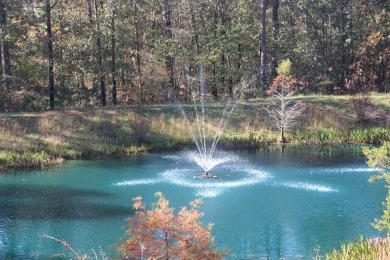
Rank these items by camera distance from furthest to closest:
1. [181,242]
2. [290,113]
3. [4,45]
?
[4,45], [290,113], [181,242]

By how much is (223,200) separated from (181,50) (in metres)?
22.0

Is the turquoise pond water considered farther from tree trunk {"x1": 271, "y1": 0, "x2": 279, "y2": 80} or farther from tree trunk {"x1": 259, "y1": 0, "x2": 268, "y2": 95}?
tree trunk {"x1": 271, "y1": 0, "x2": 279, "y2": 80}

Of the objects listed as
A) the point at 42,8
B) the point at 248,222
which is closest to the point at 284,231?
the point at 248,222

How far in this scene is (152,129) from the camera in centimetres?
3575

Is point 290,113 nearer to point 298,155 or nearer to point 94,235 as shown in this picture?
point 298,155

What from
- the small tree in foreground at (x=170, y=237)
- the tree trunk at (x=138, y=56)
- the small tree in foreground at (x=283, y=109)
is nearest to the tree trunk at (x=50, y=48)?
the tree trunk at (x=138, y=56)

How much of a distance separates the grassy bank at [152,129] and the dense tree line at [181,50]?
152 inches

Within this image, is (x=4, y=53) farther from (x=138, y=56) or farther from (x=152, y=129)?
(x=152, y=129)

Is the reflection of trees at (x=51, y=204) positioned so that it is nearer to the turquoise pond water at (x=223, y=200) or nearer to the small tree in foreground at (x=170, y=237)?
the turquoise pond water at (x=223, y=200)

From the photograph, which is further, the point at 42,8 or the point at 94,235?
the point at 42,8

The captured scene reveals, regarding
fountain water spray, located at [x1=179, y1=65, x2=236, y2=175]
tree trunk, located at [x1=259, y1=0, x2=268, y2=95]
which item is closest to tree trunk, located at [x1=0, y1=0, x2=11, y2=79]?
fountain water spray, located at [x1=179, y1=65, x2=236, y2=175]

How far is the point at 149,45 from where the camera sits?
4503cm

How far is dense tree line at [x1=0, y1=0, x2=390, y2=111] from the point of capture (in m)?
39.0

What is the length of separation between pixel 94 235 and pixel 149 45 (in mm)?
28139
